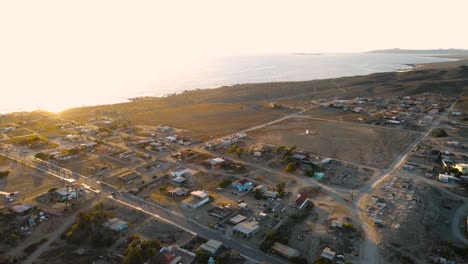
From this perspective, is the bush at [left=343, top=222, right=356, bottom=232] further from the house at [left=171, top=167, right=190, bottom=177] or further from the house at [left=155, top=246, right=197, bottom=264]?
the house at [left=171, top=167, right=190, bottom=177]

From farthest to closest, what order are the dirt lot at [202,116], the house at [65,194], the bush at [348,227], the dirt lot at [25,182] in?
the dirt lot at [202,116]
the dirt lot at [25,182]
the house at [65,194]
the bush at [348,227]

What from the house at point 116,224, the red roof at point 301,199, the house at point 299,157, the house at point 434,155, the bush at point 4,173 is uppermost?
the bush at point 4,173

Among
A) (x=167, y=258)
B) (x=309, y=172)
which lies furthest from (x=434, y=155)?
(x=167, y=258)

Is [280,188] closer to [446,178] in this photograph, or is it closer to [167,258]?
[167,258]

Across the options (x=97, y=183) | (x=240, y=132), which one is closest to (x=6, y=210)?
(x=97, y=183)

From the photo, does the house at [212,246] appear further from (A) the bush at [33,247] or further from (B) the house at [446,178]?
(B) the house at [446,178]

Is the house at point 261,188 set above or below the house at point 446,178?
above

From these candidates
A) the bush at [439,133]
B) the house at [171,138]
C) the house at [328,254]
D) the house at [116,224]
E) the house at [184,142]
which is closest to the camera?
the house at [328,254]

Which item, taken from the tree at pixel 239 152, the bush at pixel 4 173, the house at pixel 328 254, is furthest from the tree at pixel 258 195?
the bush at pixel 4 173
